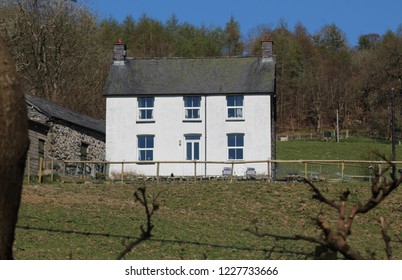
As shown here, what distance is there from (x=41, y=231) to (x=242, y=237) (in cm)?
516

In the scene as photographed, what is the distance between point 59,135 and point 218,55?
65266mm

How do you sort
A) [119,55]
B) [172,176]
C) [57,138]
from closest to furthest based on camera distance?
[172,176] → [57,138] → [119,55]

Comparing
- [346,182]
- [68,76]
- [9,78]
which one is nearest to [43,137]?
[346,182]

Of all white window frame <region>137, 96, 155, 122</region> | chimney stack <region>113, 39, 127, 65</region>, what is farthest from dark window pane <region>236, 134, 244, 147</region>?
chimney stack <region>113, 39, 127, 65</region>

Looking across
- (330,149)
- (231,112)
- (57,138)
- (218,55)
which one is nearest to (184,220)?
(231,112)

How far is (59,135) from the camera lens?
139 ft

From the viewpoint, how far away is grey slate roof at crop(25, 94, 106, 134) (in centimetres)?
4153

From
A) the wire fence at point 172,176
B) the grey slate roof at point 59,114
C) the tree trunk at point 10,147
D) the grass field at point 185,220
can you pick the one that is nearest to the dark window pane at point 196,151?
the wire fence at point 172,176

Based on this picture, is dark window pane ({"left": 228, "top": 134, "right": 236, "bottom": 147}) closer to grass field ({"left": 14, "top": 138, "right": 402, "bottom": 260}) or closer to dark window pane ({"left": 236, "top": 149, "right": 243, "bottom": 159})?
dark window pane ({"left": 236, "top": 149, "right": 243, "bottom": 159})

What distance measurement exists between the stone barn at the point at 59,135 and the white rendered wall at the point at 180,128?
1994 mm

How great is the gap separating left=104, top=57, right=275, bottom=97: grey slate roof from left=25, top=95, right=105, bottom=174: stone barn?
8.99 ft

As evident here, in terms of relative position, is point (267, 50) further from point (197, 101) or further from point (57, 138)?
point (57, 138)

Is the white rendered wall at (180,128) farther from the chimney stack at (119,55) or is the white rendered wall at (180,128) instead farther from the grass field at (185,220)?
the grass field at (185,220)

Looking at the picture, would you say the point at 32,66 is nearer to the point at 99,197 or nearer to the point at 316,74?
the point at 99,197
